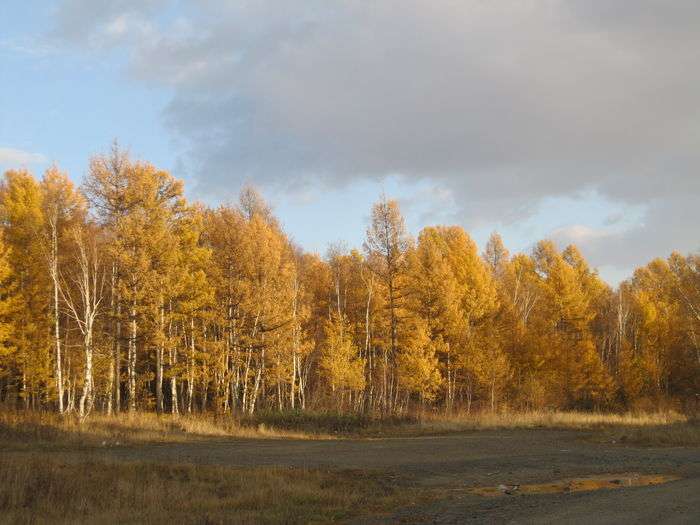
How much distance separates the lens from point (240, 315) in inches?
1380

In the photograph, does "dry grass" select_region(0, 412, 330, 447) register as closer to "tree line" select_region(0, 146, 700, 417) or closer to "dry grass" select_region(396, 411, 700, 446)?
"tree line" select_region(0, 146, 700, 417)

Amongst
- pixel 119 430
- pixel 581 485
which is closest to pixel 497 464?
pixel 581 485

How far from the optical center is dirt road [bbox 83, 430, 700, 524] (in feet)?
33.6

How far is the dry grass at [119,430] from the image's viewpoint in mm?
22844

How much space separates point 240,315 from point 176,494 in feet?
76.0

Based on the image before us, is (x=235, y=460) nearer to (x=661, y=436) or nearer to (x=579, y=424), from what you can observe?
(x=661, y=436)

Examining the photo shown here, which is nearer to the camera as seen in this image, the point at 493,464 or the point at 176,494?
the point at 176,494

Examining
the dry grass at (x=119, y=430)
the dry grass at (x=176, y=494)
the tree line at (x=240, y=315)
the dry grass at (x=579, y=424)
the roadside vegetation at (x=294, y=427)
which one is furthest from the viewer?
the tree line at (x=240, y=315)

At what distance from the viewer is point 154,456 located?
18.7 metres

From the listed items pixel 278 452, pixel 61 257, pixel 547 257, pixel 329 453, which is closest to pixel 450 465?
pixel 329 453

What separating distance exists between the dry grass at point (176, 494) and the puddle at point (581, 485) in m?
1.99

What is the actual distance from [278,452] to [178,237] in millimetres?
15456

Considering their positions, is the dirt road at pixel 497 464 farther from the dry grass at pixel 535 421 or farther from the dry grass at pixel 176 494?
the dry grass at pixel 535 421

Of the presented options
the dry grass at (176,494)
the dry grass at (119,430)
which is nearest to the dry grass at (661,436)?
the dry grass at (119,430)
